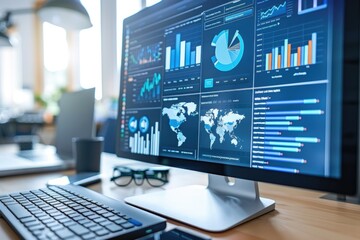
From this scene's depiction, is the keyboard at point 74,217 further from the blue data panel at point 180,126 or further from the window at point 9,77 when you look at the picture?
the window at point 9,77

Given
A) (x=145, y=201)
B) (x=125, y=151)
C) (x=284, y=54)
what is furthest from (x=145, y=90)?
(x=284, y=54)

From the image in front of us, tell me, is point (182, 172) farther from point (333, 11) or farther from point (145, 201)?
point (333, 11)

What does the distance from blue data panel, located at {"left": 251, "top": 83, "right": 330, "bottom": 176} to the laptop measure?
0.82 meters

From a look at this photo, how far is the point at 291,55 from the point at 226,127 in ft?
0.57

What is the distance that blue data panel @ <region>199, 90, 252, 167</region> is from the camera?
52cm

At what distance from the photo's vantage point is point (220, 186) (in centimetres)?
66

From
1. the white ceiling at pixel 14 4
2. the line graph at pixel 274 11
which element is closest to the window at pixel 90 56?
the white ceiling at pixel 14 4

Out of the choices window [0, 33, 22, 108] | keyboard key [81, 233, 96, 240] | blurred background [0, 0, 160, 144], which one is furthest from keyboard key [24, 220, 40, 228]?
window [0, 33, 22, 108]

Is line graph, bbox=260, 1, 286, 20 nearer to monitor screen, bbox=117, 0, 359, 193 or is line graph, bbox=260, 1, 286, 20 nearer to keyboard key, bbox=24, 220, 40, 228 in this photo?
monitor screen, bbox=117, 0, 359, 193

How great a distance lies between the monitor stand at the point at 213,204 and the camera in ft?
1.69

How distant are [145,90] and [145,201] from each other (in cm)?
29

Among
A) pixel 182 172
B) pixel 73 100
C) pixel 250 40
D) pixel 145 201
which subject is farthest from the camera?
pixel 73 100

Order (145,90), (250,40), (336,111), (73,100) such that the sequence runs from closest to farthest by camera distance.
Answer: (336,111) → (250,40) → (145,90) → (73,100)

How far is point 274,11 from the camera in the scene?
1.63 ft
